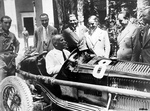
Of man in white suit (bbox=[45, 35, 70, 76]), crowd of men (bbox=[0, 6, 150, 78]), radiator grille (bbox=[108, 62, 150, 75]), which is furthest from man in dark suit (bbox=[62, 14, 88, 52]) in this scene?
radiator grille (bbox=[108, 62, 150, 75])

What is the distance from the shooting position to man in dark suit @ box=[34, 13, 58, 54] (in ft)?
8.79

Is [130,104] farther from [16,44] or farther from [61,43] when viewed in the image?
[16,44]

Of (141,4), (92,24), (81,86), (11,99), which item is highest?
(141,4)

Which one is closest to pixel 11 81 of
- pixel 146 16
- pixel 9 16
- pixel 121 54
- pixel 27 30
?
pixel 27 30

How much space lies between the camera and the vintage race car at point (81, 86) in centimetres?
177

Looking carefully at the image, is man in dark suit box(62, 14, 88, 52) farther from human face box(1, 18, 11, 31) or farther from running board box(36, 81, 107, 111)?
human face box(1, 18, 11, 31)

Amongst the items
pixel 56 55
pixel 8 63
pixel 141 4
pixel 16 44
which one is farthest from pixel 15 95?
pixel 141 4

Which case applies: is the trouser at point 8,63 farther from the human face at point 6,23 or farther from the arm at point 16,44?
the human face at point 6,23

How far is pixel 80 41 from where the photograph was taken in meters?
2.59

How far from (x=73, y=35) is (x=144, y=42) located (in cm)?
94

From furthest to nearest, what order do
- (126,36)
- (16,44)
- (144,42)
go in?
(16,44)
(126,36)
(144,42)

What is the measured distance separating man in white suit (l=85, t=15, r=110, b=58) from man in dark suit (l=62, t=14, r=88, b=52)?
0.09 m

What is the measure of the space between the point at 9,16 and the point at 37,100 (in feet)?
4.21

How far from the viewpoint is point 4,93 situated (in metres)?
2.50
